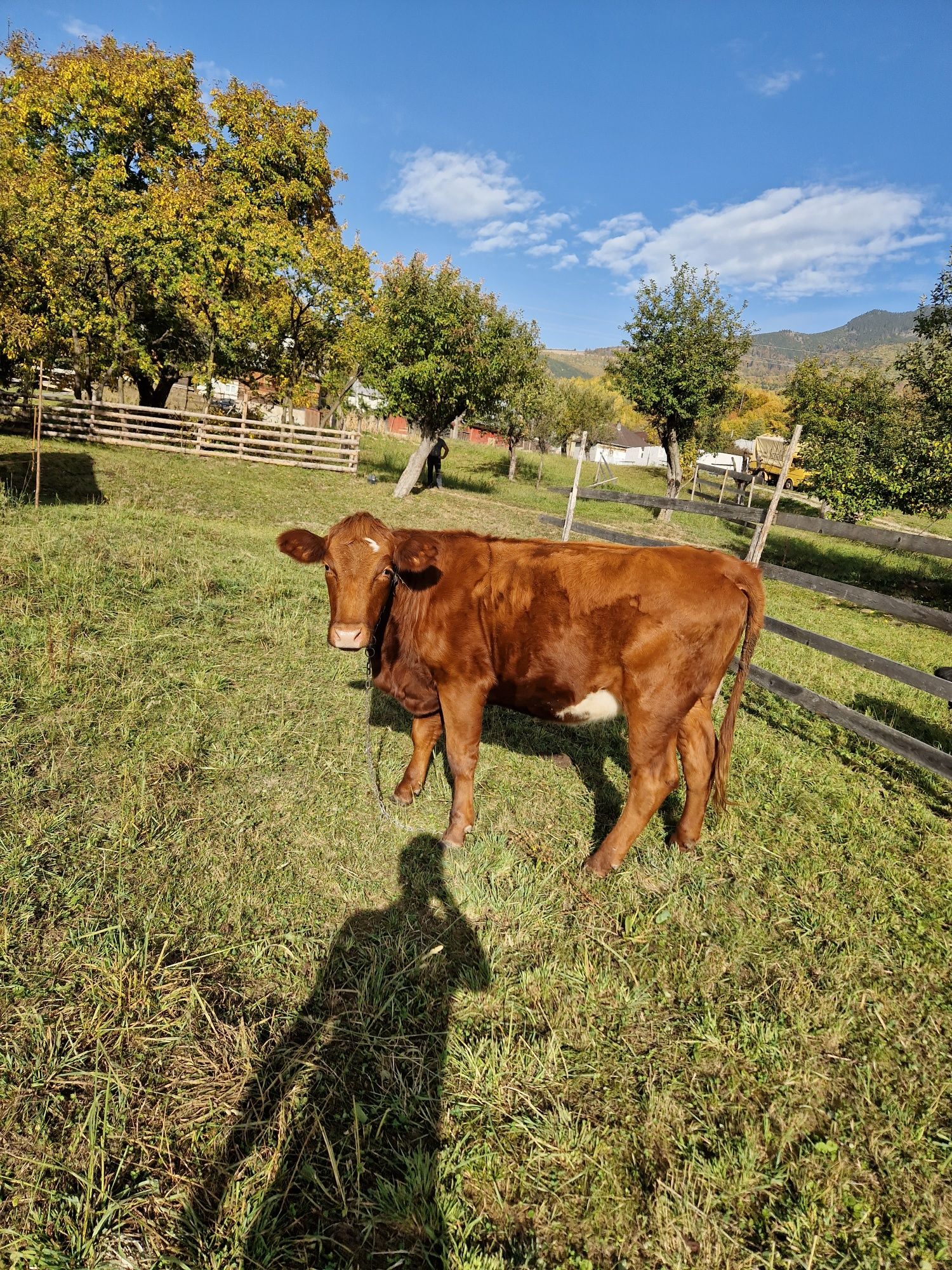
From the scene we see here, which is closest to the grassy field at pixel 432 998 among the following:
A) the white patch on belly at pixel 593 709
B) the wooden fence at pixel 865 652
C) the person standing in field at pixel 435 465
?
the wooden fence at pixel 865 652

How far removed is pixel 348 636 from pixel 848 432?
23.5 meters

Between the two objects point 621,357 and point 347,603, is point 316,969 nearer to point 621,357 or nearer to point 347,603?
point 347,603

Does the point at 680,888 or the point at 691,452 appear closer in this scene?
the point at 680,888

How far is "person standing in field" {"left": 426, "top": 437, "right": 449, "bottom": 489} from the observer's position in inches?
870

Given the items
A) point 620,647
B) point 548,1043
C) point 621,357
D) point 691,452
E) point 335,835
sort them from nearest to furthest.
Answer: point 548,1043 → point 620,647 → point 335,835 → point 621,357 → point 691,452

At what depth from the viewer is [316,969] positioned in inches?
105

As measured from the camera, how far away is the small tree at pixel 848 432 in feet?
47.1

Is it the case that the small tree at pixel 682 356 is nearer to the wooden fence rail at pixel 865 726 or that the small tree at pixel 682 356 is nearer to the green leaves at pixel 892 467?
the green leaves at pixel 892 467

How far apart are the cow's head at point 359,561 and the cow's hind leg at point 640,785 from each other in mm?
1630

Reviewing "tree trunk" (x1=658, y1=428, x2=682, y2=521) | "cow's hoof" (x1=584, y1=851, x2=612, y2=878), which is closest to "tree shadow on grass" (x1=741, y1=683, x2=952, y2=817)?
"cow's hoof" (x1=584, y1=851, x2=612, y2=878)

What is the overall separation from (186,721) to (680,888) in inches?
Result: 146

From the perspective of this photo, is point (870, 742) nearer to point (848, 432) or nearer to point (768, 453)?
point (848, 432)

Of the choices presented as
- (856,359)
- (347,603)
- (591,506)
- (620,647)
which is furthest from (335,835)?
(856,359)

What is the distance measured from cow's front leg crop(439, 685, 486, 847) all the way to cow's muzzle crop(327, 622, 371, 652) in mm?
727
